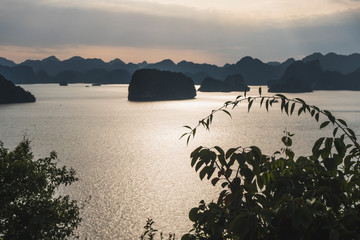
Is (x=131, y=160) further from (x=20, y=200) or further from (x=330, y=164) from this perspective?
(x=330, y=164)

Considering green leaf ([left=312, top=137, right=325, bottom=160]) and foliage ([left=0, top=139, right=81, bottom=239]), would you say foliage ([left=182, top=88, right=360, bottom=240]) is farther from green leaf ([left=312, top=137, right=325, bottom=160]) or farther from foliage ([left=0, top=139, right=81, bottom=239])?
foliage ([left=0, top=139, right=81, bottom=239])

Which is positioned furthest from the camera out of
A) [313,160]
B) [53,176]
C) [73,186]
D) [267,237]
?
[73,186]

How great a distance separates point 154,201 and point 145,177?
49.6 feet

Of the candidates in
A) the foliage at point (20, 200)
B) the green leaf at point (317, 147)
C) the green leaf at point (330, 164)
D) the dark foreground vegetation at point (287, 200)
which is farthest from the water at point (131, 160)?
the green leaf at point (330, 164)

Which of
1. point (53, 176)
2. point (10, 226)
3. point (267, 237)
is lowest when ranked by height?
point (10, 226)

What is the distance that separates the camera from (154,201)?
52781 millimetres

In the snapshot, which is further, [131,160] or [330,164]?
[131,160]

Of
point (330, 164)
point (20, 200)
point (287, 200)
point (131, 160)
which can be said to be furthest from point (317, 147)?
point (131, 160)

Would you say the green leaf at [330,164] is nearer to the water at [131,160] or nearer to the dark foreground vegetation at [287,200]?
the dark foreground vegetation at [287,200]

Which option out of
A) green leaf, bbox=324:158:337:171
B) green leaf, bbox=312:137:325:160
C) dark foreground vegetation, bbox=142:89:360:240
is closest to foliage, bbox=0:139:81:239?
dark foreground vegetation, bbox=142:89:360:240

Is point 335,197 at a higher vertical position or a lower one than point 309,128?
higher

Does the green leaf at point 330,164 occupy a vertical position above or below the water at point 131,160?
above

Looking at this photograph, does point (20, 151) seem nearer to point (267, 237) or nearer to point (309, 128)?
point (267, 237)

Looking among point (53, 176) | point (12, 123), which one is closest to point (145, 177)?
point (53, 176)
